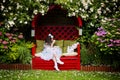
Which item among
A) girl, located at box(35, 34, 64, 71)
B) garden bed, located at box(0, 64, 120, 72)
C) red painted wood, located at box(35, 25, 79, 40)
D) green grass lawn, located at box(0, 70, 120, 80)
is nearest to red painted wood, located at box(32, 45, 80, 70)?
girl, located at box(35, 34, 64, 71)

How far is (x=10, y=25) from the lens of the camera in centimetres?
1927

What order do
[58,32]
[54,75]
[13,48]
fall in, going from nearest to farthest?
1. [54,75]
2. [13,48]
3. [58,32]

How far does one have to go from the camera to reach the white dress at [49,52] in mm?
19438

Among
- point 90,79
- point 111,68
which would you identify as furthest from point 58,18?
point 90,79

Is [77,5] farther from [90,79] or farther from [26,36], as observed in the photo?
[90,79]

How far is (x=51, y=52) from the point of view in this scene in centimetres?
1959

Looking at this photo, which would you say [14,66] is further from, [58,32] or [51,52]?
[58,32]

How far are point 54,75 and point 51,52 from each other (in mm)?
2650

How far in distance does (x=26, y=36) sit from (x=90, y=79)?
18.0ft

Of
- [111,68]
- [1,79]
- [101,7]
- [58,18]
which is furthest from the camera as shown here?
[58,18]

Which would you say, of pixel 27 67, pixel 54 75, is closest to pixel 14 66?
pixel 27 67

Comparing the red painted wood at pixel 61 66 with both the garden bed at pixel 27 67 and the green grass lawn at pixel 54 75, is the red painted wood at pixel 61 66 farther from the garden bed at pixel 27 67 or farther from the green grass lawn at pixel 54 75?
the green grass lawn at pixel 54 75

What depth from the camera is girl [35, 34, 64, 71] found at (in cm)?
1923

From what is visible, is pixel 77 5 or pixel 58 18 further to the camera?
pixel 58 18
